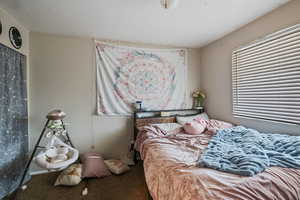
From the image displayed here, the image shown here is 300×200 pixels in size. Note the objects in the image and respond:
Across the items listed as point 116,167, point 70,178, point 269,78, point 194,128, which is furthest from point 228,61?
point 70,178

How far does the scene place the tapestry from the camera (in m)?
2.67

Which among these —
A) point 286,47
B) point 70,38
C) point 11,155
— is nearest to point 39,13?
point 70,38

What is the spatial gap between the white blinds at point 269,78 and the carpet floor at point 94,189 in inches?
77.6

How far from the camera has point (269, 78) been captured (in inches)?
75.9

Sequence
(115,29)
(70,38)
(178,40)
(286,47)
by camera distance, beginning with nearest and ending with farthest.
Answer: (286,47), (115,29), (70,38), (178,40)

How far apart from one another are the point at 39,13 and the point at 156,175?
96.0 inches

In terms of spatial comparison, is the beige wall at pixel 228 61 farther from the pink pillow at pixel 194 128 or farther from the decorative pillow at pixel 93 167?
the decorative pillow at pixel 93 167

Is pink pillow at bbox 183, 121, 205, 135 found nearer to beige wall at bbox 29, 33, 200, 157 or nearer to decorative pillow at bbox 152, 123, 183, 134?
decorative pillow at bbox 152, 123, 183, 134

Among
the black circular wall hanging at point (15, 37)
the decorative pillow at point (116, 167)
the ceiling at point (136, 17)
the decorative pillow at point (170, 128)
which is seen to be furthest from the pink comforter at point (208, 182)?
the black circular wall hanging at point (15, 37)

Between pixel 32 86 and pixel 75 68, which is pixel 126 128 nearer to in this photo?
pixel 75 68

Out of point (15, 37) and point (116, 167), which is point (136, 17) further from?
point (116, 167)

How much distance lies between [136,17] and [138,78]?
43.3 inches

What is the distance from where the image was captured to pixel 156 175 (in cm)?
134

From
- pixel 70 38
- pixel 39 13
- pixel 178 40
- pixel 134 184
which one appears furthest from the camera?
pixel 178 40
